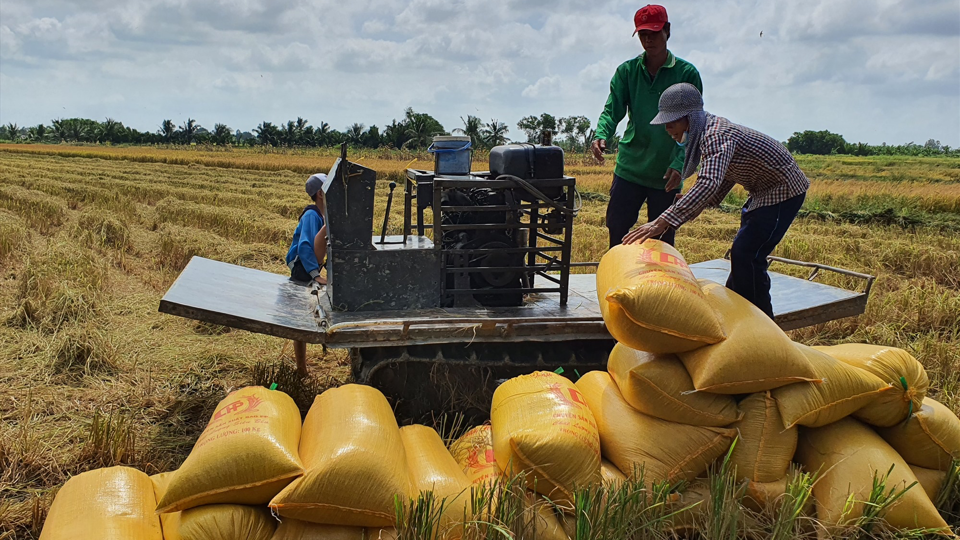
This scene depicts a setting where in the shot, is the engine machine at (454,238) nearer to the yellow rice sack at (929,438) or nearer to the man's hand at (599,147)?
the man's hand at (599,147)

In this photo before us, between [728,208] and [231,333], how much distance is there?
13.6m

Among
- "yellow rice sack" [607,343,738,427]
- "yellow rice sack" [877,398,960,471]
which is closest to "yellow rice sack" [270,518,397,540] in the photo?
"yellow rice sack" [607,343,738,427]

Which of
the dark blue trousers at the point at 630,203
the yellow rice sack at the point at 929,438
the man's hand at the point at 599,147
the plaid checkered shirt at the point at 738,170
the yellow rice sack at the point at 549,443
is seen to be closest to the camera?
the yellow rice sack at the point at 549,443

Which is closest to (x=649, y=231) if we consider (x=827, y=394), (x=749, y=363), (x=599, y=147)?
(x=749, y=363)

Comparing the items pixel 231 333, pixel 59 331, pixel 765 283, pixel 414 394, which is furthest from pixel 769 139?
pixel 59 331

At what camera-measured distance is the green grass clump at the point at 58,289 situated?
5.30 meters

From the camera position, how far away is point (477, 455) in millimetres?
3109

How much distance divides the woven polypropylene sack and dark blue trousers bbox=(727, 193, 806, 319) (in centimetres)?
324

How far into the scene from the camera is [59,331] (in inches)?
198

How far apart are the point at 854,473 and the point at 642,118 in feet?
8.56

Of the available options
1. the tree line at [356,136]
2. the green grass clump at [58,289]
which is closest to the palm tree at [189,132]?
the tree line at [356,136]

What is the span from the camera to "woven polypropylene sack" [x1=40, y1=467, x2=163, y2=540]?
2262 millimetres

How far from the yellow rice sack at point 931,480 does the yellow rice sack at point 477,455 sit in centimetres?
194

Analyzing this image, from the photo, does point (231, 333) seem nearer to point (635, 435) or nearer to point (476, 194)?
point (476, 194)
